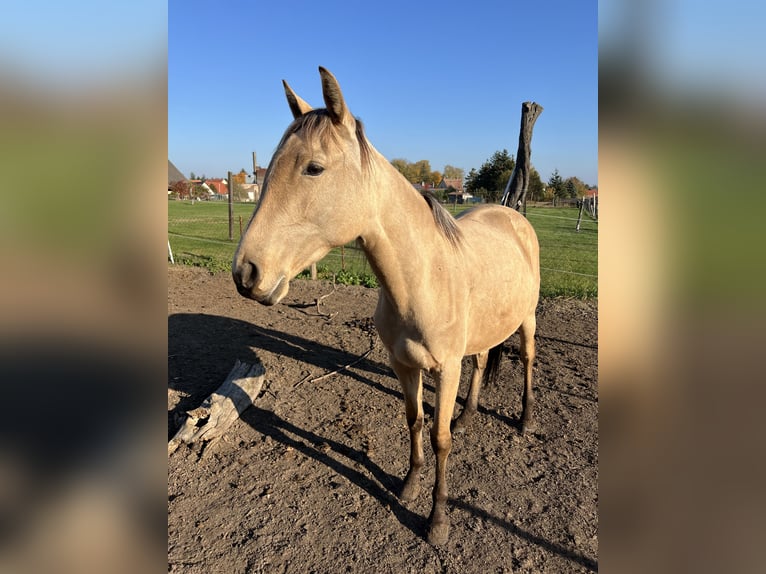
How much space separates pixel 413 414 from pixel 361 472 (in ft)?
2.24

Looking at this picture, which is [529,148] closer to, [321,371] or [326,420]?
[321,371]

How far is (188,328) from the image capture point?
575 centimetres

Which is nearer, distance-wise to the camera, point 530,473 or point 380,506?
point 380,506

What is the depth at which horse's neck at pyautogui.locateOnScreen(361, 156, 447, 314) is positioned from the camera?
A: 77.2 inches

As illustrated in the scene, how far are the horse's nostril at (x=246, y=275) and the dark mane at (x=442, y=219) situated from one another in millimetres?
1157

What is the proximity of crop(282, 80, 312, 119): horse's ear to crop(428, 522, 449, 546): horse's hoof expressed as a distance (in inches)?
97.0

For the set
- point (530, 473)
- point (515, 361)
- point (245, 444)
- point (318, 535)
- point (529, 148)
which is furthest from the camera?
point (529, 148)

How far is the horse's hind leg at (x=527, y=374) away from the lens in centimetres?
362
